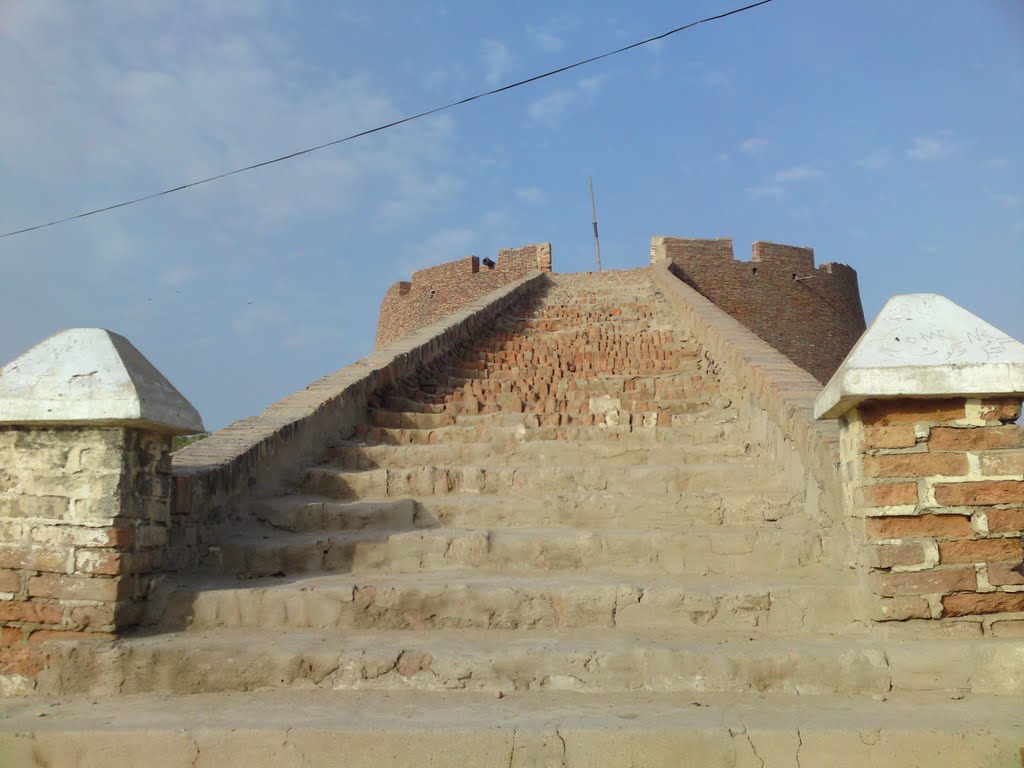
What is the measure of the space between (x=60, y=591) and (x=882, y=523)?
122 inches

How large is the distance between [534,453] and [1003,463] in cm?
255

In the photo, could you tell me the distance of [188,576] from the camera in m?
3.54

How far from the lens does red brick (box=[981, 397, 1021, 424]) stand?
2934mm

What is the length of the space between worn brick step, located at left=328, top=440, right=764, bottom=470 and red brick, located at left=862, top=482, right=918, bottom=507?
1.69 meters

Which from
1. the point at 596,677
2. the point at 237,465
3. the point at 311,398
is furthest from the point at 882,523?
the point at 311,398

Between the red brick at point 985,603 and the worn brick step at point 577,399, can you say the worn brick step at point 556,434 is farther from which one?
the red brick at point 985,603

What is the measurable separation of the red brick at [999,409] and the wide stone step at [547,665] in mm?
779

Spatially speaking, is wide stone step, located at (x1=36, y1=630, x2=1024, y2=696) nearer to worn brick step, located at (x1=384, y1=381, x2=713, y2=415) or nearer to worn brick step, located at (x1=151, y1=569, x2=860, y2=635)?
worn brick step, located at (x1=151, y1=569, x2=860, y2=635)

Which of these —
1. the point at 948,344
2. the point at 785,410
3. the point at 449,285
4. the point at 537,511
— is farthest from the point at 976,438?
the point at 449,285

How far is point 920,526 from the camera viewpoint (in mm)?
2924

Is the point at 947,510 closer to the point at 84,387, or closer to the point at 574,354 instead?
the point at 84,387

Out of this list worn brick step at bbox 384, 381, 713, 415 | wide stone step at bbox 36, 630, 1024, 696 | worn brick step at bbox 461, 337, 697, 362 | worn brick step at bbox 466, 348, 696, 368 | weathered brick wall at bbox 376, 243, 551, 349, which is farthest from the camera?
weathered brick wall at bbox 376, 243, 551, 349

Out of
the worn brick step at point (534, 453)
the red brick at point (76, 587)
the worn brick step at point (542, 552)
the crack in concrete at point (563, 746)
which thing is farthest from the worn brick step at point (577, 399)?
the crack in concrete at point (563, 746)

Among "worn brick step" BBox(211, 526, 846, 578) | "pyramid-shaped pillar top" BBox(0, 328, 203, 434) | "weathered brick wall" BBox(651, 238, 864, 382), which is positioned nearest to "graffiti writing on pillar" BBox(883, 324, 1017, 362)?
"worn brick step" BBox(211, 526, 846, 578)
